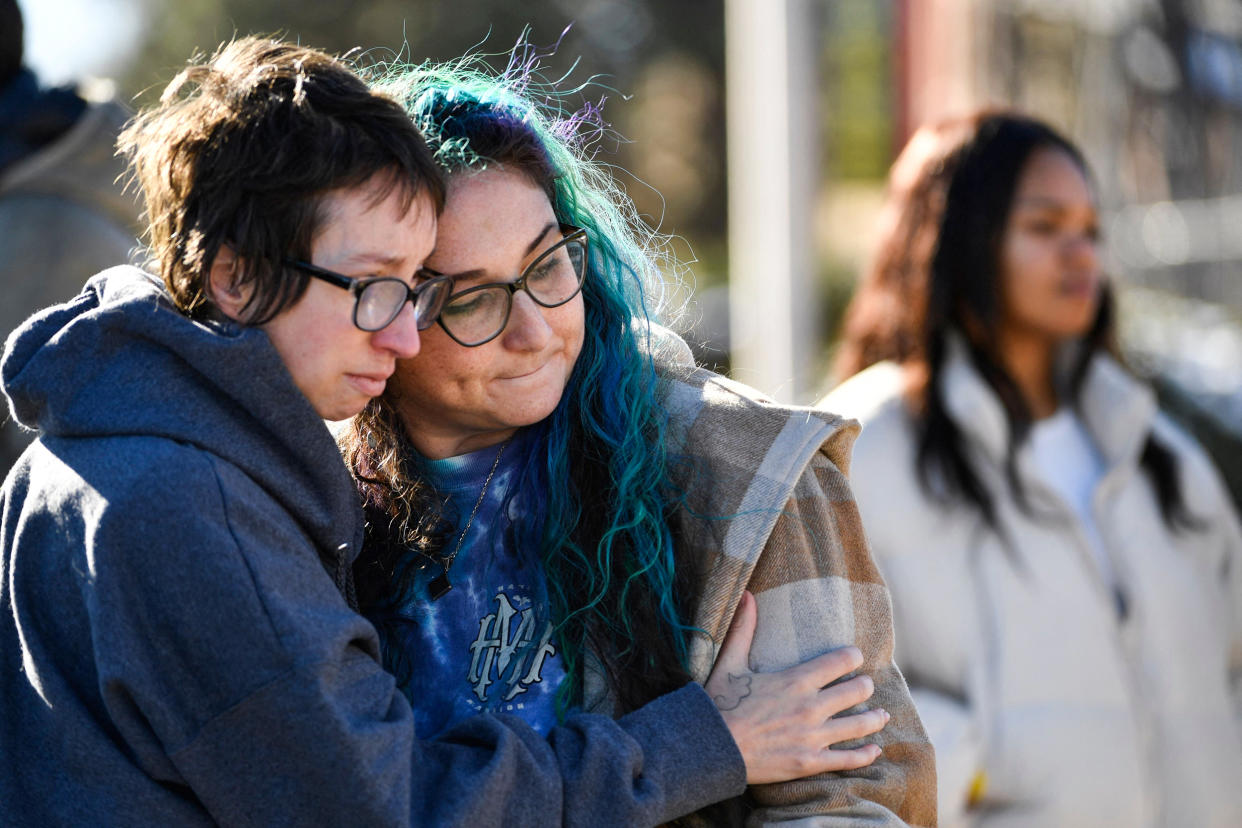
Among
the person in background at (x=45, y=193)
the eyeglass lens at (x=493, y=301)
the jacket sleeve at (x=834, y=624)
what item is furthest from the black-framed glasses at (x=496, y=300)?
the person in background at (x=45, y=193)

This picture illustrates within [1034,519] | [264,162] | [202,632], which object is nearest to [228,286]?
[264,162]

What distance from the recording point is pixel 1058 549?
299 centimetres

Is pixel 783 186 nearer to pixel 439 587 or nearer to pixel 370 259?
pixel 439 587

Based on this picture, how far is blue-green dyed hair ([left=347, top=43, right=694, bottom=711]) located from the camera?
174 cm

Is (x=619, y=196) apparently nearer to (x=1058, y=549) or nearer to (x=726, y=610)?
(x=726, y=610)

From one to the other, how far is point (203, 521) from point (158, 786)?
1.02 feet

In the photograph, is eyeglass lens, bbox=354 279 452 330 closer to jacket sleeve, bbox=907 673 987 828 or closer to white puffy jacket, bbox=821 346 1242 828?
jacket sleeve, bbox=907 673 987 828

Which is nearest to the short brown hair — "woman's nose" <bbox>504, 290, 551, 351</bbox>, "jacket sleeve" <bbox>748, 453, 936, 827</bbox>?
"woman's nose" <bbox>504, 290, 551, 351</bbox>

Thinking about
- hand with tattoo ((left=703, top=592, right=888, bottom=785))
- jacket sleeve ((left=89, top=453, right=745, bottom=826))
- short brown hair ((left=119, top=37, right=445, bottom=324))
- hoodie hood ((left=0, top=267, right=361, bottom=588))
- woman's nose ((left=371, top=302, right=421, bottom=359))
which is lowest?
hand with tattoo ((left=703, top=592, right=888, bottom=785))

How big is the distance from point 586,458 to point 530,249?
0.32m

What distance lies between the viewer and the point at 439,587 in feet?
5.88

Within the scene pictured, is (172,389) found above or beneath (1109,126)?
beneath

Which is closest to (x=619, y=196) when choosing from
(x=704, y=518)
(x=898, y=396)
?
(x=704, y=518)

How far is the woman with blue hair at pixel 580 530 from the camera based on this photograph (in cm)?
172
